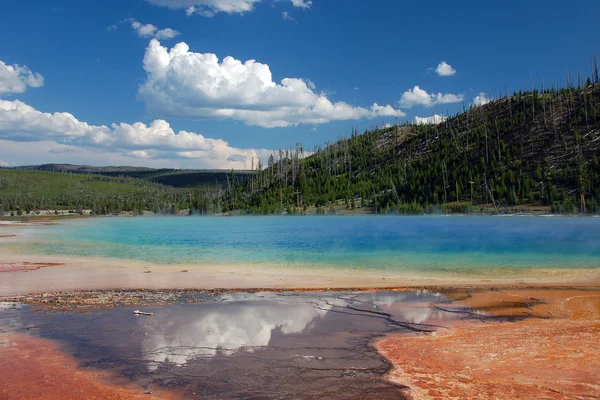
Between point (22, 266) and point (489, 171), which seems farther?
point (489, 171)

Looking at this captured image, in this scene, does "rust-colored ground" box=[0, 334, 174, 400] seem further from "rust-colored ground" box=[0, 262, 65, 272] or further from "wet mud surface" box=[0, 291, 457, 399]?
"rust-colored ground" box=[0, 262, 65, 272]

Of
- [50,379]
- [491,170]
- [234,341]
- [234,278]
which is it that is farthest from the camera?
[491,170]

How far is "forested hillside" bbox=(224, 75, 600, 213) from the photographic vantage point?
399ft

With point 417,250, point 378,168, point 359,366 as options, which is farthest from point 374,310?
point 378,168

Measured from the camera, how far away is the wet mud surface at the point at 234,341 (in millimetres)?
10945

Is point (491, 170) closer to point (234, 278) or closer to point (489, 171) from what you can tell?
point (489, 171)

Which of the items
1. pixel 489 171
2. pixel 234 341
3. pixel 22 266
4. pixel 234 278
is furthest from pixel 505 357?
pixel 489 171

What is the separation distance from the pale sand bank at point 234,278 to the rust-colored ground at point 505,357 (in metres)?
7.84

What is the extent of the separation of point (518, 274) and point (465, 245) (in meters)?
20.2

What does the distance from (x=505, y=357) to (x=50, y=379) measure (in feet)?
38.0

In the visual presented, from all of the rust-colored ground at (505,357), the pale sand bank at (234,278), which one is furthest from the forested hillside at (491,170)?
the rust-colored ground at (505,357)

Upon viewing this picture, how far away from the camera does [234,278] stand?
27906 mm

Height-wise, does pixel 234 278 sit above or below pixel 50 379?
below

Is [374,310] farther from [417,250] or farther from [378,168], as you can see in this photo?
[378,168]
